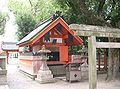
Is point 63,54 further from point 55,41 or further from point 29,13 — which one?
point 29,13

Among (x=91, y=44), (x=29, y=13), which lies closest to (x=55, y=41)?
(x=91, y=44)

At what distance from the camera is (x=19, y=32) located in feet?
94.8

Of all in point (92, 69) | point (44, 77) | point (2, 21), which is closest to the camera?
point (92, 69)

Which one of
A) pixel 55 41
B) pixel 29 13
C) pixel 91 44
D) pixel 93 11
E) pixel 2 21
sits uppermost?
pixel 2 21

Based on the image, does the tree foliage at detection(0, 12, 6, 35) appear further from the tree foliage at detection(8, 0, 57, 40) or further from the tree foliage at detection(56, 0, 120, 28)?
the tree foliage at detection(56, 0, 120, 28)

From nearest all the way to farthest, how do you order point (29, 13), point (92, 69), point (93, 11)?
point (92, 69)
point (93, 11)
point (29, 13)

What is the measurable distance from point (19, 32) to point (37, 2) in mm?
9115

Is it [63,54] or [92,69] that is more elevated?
[63,54]

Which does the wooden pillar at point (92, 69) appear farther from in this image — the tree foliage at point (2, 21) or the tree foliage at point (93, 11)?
the tree foliage at point (2, 21)

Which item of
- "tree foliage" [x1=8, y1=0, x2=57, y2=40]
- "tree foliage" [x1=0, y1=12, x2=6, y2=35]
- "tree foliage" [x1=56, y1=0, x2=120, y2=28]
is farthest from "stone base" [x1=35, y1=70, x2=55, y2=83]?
"tree foliage" [x1=0, y1=12, x2=6, y2=35]

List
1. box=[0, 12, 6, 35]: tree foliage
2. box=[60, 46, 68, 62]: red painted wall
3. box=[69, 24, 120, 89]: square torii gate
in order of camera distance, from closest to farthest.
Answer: box=[69, 24, 120, 89]: square torii gate
box=[60, 46, 68, 62]: red painted wall
box=[0, 12, 6, 35]: tree foliage

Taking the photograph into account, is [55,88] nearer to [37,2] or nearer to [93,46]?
[93,46]

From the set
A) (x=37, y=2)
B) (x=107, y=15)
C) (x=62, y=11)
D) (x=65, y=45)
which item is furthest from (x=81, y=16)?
(x=37, y=2)

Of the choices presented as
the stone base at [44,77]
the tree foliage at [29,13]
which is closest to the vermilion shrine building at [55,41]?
the stone base at [44,77]
